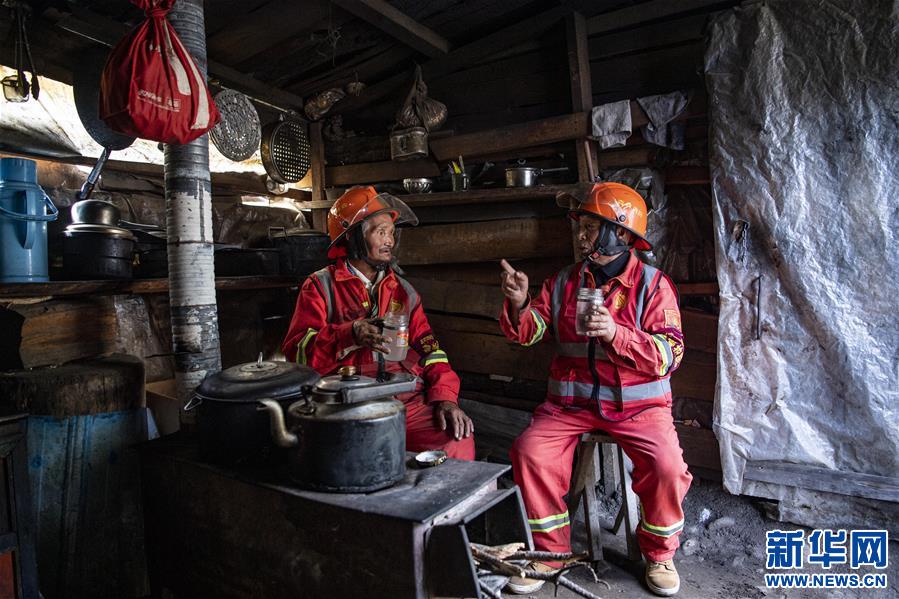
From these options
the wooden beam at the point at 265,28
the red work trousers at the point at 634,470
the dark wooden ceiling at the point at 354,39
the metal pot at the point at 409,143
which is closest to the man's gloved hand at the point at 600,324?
the red work trousers at the point at 634,470

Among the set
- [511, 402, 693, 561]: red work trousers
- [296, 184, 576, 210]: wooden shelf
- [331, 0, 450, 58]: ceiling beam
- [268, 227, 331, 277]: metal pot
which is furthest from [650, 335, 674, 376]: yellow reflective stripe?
[331, 0, 450, 58]: ceiling beam

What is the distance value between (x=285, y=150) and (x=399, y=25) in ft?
4.88

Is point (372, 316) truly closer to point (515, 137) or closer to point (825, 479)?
point (515, 137)

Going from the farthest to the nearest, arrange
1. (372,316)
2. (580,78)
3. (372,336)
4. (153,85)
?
1. (580,78)
2. (372,316)
3. (372,336)
4. (153,85)

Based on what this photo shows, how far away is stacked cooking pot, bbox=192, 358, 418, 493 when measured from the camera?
1.96 m

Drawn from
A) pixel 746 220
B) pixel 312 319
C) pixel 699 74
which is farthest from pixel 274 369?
pixel 699 74

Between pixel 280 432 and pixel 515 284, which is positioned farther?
pixel 515 284

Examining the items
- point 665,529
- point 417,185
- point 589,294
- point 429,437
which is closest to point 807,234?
point 589,294

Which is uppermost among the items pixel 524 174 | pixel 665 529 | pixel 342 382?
pixel 524 174

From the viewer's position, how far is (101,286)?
11.0ft

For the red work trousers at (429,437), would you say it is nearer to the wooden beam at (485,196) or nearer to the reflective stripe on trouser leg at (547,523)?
the reflective stripe on trouser leg at (547,523)

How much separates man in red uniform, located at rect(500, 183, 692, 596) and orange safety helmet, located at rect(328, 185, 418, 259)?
1017 millimetres

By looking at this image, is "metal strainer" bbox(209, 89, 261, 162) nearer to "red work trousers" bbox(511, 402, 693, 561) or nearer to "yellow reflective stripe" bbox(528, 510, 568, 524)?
"red work trousers" bbox(511, 402, 693, 561)

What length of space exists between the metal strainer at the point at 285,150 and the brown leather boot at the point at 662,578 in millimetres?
4015
